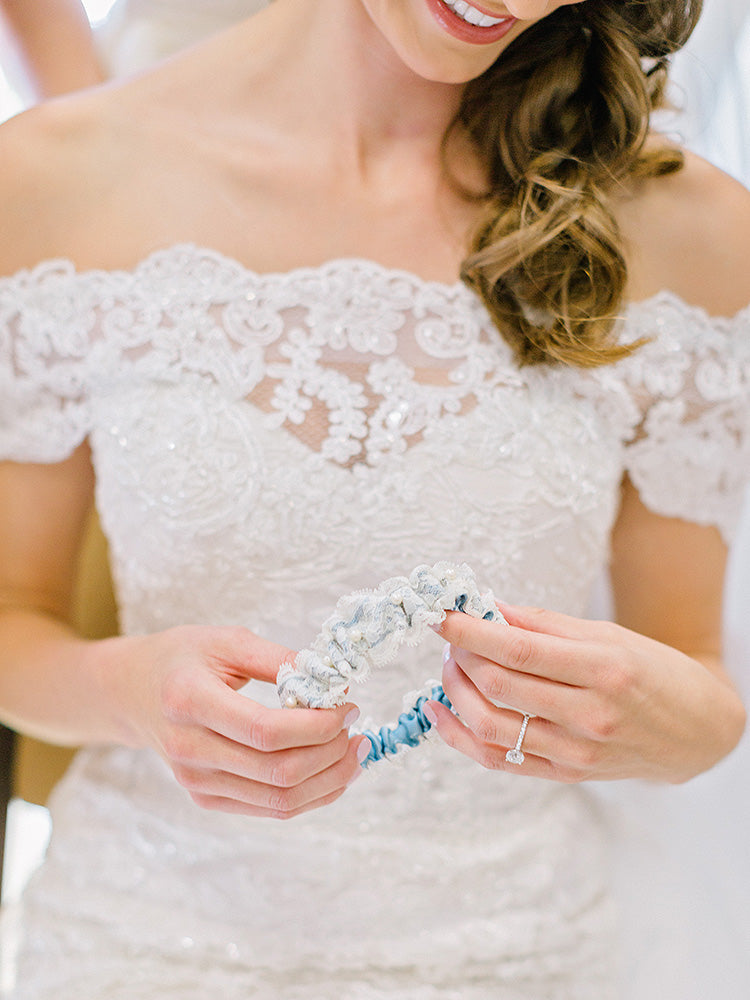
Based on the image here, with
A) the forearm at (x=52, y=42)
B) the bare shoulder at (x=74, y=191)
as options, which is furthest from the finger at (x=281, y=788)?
the forearm at (x=52, y=42)

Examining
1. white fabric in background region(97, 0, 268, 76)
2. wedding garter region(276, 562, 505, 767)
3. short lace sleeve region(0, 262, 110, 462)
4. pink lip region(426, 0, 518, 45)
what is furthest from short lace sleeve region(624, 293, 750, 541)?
white fabric in background region(97, 0, 268, 76)

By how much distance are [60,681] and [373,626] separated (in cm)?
46

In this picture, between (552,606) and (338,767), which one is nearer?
(338,767)

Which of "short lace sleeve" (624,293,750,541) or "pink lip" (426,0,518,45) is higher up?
"pink lip" (426,0,518,45)

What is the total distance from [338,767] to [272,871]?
32cm

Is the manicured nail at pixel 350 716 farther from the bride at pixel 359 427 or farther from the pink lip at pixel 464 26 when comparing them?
the pink lip at pixel 464 26

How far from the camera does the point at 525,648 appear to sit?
25.1 inches

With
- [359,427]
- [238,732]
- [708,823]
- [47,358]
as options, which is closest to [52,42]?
[47,358]

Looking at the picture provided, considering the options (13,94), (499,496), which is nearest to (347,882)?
(499,496)

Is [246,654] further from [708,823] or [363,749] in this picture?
[708,823]

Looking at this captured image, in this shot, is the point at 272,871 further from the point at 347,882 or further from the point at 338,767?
the point at 338,767

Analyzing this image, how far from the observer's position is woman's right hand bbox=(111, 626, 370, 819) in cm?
64

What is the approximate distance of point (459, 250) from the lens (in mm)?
974

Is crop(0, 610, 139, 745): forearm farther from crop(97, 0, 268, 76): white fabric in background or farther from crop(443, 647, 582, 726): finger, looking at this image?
crop(97, 0, 268, 76): white fabric in background
